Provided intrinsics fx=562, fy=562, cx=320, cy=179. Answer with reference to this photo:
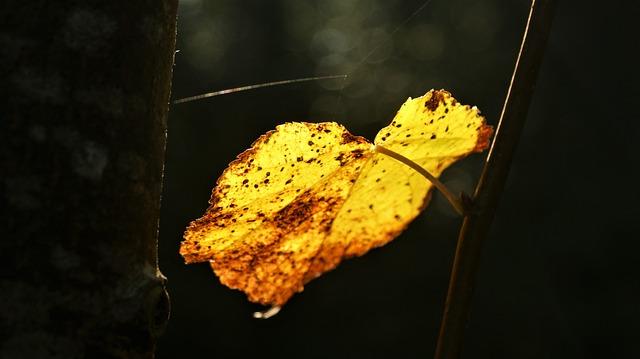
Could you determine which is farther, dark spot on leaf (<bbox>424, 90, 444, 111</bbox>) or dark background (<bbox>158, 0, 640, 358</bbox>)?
dark background (<bbox>158, 0, 640, 358</bbox>)

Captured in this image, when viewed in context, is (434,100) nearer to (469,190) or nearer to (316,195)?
(316,195)

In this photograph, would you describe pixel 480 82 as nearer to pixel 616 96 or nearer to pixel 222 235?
pixel 616 96

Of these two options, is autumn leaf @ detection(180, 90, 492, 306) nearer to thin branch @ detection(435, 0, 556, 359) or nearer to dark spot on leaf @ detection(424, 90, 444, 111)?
dark spot on leaf @ detection(424, 90, 444, 111)

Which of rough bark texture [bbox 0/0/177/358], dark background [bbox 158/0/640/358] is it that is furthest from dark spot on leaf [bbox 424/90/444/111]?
dark background [bbox 158/0/640/358]

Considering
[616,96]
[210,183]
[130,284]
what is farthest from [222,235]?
[616,96]

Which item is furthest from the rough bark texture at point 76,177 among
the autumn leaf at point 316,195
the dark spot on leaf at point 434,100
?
the dark spot on leaf at point 434,100

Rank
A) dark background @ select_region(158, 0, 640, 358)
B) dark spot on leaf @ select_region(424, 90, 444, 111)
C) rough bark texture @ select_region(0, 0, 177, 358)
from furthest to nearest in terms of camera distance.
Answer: dark background @ select_region(158, 0, 640, 358), dark spot on leaf @ select_region(424, 90, 444, 111), rough bark texture @ select_region(0, 0, 177, 358)

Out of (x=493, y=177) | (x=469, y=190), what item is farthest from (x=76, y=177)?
(x=469, y=190)
